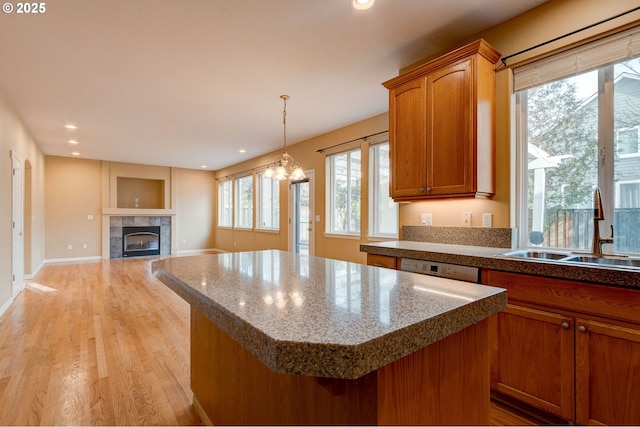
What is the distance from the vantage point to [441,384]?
90cm

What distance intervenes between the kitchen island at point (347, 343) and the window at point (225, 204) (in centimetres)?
766

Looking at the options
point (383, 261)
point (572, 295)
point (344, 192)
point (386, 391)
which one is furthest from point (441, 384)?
point (344, 192)

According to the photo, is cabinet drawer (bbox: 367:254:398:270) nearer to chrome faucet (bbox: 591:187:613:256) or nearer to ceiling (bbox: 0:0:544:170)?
chrome faucet (bbox: 591:187:613:256)

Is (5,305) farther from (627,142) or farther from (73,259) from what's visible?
(627,142)

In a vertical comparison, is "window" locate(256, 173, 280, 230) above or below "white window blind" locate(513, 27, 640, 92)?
below

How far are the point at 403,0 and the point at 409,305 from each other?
2037 millimetres

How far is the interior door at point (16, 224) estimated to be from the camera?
156 inches

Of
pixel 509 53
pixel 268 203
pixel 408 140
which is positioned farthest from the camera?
pixel 268 203

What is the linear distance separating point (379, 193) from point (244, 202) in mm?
4635

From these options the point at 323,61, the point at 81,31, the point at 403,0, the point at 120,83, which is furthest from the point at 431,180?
the point at 120,83

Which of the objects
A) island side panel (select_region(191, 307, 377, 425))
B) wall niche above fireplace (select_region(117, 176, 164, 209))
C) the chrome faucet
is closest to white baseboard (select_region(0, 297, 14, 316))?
island side panel (select_region(191, 307, 377, 425))

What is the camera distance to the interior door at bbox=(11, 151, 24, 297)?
13.0 ft

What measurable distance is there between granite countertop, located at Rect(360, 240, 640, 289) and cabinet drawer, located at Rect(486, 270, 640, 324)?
3 cm

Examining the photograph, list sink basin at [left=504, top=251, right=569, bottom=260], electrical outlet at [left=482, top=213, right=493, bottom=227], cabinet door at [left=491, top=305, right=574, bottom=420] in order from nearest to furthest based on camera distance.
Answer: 1. cabinet door at [left=491, top=305, right=574, bottom=420]
2. sink basin at [left=504, top=251, right=569, bottom=260]
3. electrical outlet at [left=482, top=213, right=493, bottom=227]
